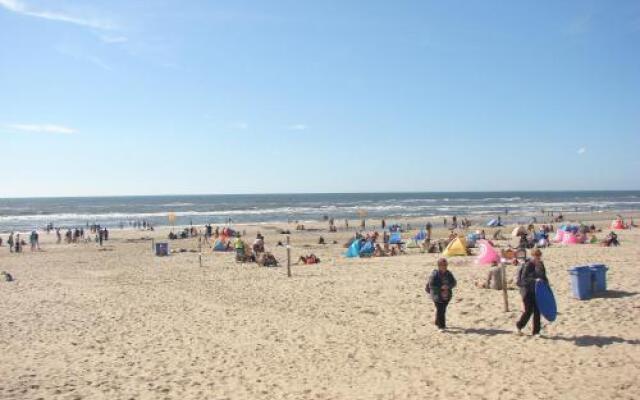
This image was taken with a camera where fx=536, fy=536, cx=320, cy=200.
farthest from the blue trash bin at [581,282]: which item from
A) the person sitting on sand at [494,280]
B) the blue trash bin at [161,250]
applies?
the blue trash bin at [161,250]

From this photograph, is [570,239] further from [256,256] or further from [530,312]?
[530,312]

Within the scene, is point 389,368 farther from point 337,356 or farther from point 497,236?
point 497,236

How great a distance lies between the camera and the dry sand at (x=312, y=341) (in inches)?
274

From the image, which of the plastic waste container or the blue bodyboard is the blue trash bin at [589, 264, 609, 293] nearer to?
the blue bodyboard

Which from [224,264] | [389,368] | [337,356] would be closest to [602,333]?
[389,368]

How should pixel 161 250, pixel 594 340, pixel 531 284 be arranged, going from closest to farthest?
pixel 594 340
pixel 531 284
pixel 161 250

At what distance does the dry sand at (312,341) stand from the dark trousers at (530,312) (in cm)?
19

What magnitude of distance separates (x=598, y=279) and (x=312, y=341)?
6.34m

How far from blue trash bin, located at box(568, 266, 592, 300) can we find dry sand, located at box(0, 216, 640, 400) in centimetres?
33

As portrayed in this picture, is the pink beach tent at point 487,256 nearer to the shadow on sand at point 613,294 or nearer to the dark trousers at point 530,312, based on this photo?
the shadow on sand at point 613,294

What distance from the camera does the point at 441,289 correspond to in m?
9.41

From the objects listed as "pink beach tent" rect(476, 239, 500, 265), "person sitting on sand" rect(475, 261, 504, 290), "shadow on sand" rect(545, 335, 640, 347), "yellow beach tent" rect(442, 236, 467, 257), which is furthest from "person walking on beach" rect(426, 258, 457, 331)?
"yellow beach tent" rect(442, 236, 467, 257)

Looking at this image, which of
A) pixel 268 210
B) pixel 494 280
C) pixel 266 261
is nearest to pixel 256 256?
pixel 266 261

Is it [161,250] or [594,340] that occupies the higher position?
[594,340]
